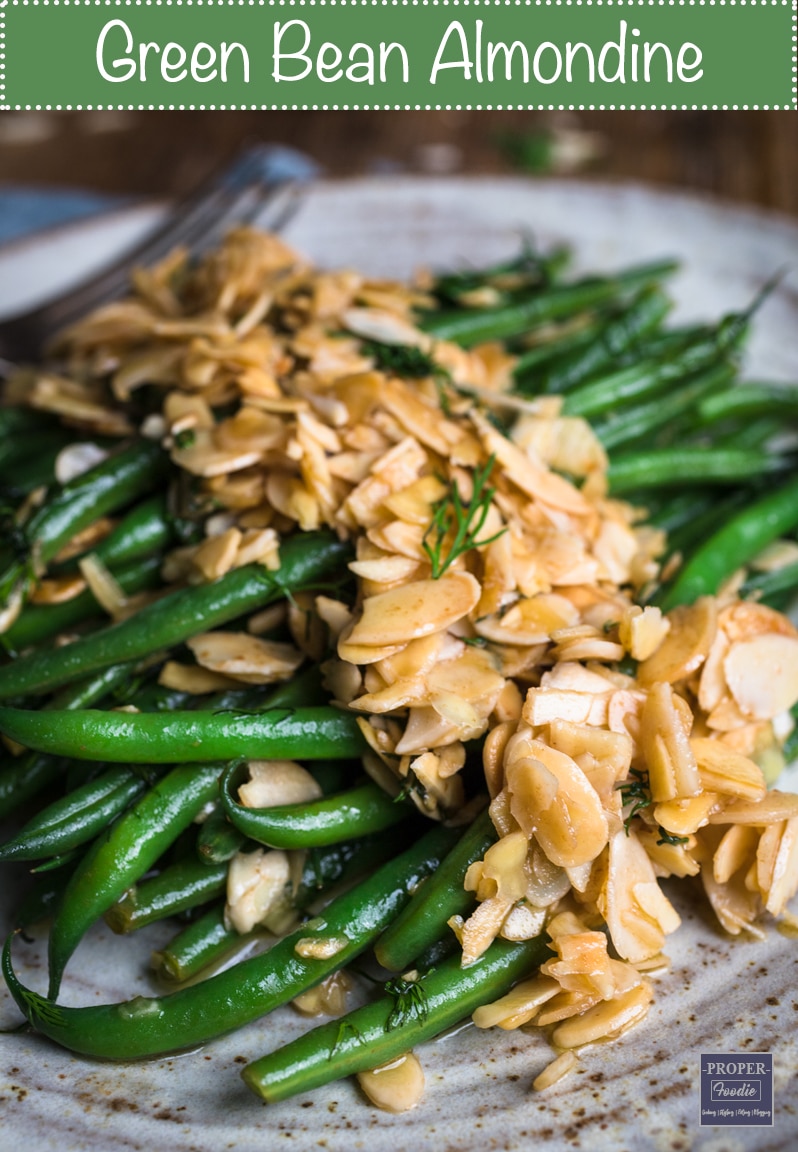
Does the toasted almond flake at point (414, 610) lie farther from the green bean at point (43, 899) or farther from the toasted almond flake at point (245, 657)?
the green bean at point (43, 899)

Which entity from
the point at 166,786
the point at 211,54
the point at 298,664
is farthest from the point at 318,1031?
the point at 211,54

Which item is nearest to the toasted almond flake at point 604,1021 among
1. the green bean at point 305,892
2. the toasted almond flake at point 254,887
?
the green bean at point 305,892

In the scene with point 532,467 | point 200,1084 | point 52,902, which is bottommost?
point 200,1084

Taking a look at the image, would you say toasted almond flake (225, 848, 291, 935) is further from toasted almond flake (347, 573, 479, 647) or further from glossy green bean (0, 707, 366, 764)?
toasted almond flake (347, 573, 479, 647)

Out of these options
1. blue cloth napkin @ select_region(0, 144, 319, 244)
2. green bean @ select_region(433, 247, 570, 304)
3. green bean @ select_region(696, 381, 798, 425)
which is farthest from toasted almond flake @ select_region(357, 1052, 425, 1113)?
blue cloth napkin @ select_region(0, 144, 319, 244)

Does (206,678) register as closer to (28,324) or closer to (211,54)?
(28,324)

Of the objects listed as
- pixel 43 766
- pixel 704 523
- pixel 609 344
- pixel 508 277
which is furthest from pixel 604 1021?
pixel 508 277
